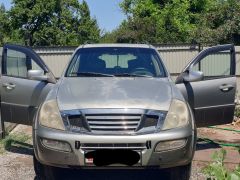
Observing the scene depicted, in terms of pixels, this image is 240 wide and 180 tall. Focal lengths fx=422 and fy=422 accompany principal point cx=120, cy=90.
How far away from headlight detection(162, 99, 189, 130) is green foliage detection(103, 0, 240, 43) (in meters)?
18.8

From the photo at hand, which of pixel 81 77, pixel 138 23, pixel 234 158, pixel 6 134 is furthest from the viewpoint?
pixel 138 23

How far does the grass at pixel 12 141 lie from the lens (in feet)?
21.6

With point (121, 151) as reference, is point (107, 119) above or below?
above

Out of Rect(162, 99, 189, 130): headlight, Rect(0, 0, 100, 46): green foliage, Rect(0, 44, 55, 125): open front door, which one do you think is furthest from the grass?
Rect(0, 0, 100, 46): green foliage

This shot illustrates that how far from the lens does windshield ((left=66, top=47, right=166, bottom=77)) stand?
523cm

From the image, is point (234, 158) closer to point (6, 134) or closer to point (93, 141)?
point (93, 141)

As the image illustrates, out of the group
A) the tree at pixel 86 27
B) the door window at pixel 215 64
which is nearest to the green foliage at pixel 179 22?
the tree at pixel 86 27

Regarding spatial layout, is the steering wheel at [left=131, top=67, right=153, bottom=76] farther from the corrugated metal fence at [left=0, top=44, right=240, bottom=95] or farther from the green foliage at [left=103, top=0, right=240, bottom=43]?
the green foliage at [left=103, top=0, right=240, bottom=43]

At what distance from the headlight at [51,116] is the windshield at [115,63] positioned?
3.31 ft

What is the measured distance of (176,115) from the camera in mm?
4125

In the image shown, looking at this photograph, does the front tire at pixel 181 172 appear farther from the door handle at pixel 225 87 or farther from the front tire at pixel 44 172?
the door handle at pixel 225 87

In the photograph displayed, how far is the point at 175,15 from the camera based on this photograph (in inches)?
1442

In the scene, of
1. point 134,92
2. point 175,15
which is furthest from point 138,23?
point 134,92

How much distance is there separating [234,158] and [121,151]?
106 inches
